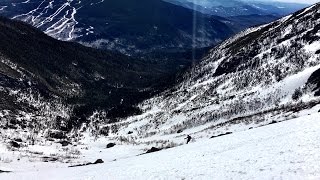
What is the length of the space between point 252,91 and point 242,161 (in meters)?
101

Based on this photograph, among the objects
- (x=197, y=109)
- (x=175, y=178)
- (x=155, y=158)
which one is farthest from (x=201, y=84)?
(x=175, y=178)

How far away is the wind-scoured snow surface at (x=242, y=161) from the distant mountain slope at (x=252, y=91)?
33.0 metres

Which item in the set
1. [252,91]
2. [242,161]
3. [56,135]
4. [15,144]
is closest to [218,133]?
[15,144]

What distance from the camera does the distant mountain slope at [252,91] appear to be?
4166 inches

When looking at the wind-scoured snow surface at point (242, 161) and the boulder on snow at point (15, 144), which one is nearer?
the wind-scoured snow surface at point (242, 161)

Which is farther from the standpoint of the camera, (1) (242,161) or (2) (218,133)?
(2) (218,133)

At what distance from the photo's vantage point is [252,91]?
138750mm

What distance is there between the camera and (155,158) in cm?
5634

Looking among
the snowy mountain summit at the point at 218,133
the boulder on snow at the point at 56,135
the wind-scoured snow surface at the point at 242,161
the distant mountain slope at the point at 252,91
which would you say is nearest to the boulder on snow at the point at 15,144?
the snowy mountain summit at the point at 218,133

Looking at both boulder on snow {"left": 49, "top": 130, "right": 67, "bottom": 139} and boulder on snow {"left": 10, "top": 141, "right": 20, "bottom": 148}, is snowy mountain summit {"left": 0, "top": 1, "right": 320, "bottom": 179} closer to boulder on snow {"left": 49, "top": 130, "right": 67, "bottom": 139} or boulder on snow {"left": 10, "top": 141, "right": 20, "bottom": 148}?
boulder on snow {"left": 49, "top": 130, "right": 67, "bottom": 139}

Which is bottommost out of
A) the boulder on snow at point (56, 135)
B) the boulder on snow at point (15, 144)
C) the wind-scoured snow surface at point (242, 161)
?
the boulder on snow at point (56, 135)

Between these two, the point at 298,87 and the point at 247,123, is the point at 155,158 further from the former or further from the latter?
the point at 298,87

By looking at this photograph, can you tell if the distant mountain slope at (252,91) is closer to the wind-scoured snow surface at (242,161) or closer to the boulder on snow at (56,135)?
the boulder on snow at (56,135)

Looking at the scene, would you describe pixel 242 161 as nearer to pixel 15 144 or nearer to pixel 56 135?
pixel 15 144
